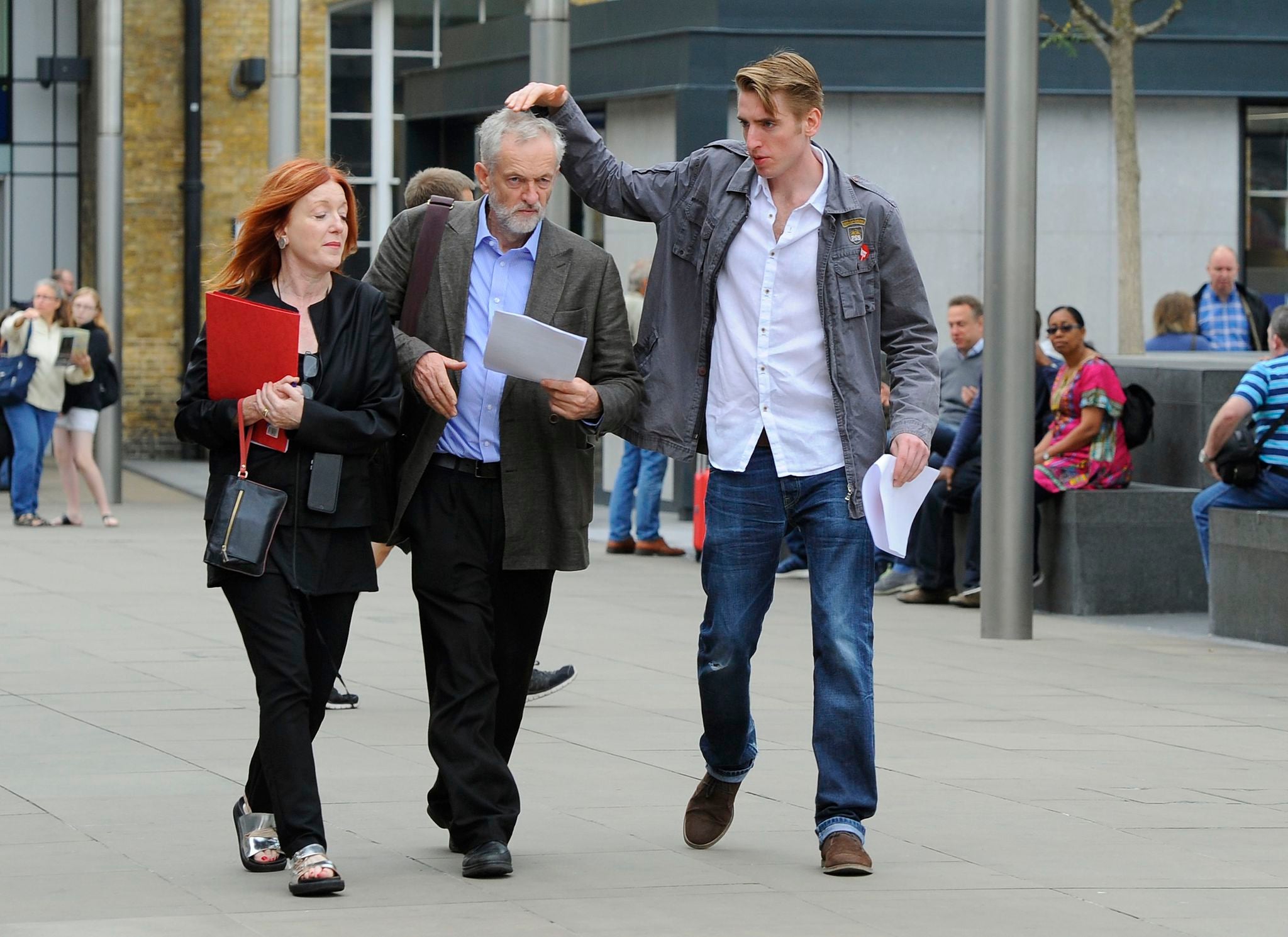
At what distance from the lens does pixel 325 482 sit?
5.52m

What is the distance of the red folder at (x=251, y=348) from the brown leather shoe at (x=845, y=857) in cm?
164

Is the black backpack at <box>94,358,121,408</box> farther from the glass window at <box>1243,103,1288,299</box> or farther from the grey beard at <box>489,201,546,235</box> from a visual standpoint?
the grey beard at <box>489,201,546,235</box>

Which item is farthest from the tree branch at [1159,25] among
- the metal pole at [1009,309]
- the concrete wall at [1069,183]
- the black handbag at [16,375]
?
the black handbag at [16,375]

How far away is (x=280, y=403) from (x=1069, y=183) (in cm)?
1358

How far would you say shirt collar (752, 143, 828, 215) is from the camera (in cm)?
582

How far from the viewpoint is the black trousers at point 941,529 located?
12.7m

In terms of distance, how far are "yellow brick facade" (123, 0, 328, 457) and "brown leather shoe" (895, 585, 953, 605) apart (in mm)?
15782

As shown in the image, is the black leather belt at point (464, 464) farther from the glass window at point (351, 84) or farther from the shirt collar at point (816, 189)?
the glass window at point (351, 84)

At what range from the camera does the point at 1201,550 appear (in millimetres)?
12289

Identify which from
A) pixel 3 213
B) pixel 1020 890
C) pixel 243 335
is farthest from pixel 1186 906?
pixel 3 213

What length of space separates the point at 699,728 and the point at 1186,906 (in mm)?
2888

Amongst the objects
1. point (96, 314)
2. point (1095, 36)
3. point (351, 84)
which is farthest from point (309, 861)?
point (351, 84)

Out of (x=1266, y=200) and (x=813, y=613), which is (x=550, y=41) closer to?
(x=1266, y=200)

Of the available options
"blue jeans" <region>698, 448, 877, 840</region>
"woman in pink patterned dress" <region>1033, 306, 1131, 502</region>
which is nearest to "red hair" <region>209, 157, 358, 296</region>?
"blue jeans" <region>698, 448, 877, 840</region>
